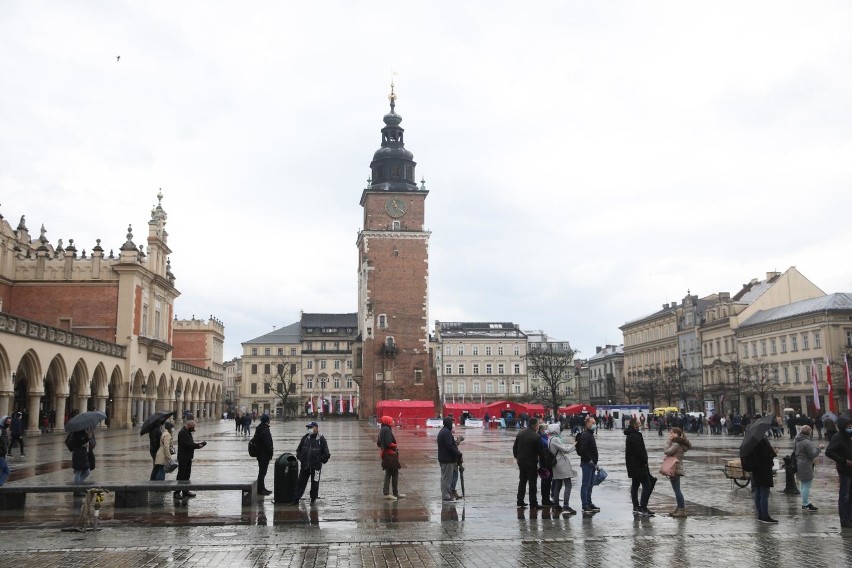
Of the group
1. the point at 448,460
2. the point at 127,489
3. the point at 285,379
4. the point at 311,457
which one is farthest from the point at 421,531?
the point at 285,379

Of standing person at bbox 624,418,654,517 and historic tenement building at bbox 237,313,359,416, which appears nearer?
standing person at bbox 624,418,654,517

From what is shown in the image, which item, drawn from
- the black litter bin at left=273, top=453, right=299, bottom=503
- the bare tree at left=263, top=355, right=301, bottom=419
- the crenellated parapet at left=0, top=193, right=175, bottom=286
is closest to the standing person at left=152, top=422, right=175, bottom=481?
the black litter bin at left=273, top=453, right=299, bottom=503

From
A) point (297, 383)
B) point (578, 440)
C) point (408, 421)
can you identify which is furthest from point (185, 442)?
point (297, 383)

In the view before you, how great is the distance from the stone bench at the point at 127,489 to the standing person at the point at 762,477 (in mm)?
8134

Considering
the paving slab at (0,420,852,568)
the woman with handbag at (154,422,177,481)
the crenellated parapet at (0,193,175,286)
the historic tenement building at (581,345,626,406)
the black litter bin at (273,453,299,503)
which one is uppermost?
the crenellated parapet at (0,193,175,286)

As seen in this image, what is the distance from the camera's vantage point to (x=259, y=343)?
122 metres

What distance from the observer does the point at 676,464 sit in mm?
12477

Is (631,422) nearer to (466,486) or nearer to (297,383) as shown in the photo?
(466,486)

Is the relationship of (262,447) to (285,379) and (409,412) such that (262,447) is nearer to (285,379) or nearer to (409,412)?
(409,412)

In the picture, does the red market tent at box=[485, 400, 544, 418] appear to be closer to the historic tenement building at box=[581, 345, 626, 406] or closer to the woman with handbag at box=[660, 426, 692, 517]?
the woman with handbag at box=[660, 426, 692, 517]

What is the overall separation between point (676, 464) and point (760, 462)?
1.25 m

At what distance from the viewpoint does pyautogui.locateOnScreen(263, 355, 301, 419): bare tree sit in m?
114

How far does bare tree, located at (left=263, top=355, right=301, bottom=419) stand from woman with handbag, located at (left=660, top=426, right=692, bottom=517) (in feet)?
338

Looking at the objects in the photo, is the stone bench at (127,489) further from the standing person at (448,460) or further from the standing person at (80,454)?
the standing person at (448,460)
